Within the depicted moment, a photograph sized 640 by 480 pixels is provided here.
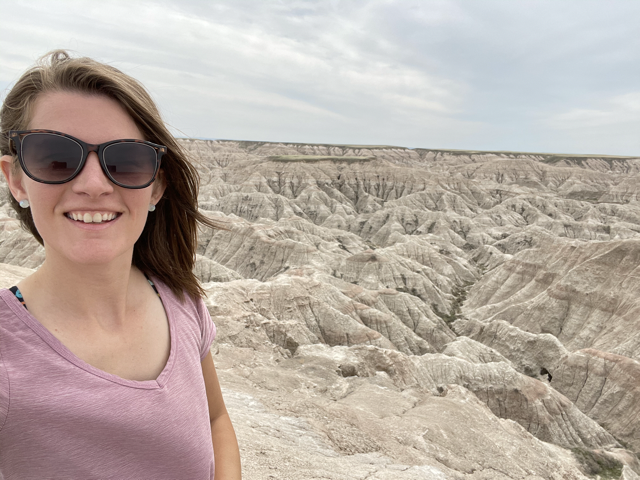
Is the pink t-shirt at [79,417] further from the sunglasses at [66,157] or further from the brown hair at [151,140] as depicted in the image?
the brown hair at [151,140]

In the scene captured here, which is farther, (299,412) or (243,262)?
(243,262)

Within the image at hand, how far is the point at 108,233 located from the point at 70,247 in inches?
5.6

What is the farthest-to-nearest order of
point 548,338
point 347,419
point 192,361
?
point 548,338 → point 347,419 → point 192,361

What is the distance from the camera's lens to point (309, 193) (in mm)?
86250

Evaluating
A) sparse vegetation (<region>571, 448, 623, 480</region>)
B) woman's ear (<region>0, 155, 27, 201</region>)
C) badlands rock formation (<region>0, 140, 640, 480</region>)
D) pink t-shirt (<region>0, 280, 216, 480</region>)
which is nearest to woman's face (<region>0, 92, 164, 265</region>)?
woman's ear (<region>0, 155, 27, 201</region>)

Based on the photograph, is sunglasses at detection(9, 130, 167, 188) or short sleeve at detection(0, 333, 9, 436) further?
sunglasses at detection(9, 130, 167, 188)

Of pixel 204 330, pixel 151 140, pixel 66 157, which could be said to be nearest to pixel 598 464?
pixel 204 330

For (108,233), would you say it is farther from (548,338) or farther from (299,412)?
(548,338)

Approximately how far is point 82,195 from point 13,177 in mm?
363

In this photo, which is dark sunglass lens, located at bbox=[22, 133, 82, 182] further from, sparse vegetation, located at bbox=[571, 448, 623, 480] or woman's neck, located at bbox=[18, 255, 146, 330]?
sparse vegetation, located at bbox=[571, 448, 623, 480]

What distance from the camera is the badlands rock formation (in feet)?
31.2

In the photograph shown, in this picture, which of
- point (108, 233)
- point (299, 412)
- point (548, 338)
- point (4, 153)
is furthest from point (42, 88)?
point (548, 338)

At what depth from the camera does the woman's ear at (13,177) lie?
167 centimetres

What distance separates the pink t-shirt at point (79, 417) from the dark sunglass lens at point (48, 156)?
0.47 m
